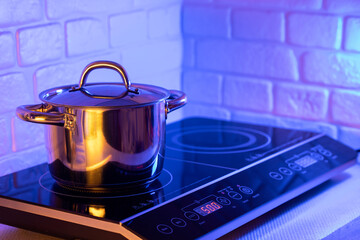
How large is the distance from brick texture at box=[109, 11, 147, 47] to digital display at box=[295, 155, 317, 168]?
0.54 meters

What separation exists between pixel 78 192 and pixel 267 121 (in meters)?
0.73

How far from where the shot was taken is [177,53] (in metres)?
1.65

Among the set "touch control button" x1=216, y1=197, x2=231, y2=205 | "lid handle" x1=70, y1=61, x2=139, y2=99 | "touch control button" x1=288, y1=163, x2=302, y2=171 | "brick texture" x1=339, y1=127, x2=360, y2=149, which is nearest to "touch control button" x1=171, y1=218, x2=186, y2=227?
"touch control button" x1=216, y1=197, x2=231, y2=205

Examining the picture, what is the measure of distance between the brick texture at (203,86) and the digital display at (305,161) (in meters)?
0.46

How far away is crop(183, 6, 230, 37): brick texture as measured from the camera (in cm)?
157

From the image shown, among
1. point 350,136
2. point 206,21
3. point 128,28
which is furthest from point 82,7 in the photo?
point 350,136

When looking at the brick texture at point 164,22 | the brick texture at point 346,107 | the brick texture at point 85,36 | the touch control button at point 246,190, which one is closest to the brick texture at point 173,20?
the brick texture at point 164,22

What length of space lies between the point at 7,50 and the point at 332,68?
78 cm

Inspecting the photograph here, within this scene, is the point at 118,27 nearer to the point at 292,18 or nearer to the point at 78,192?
the point at 292,18

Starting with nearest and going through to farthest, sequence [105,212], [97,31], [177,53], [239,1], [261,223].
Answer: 1. [105,212]
2. [261,223]
3. [97,31]
4. [239,1]
5. [177,53]

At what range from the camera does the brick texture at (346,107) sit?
141cm

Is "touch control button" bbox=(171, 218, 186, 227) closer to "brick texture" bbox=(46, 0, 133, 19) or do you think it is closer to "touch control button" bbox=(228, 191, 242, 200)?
"touch control button" bbox=(228, 191, 242, 200)

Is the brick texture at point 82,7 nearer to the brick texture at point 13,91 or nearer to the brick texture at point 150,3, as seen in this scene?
the brick texture at point 150,3

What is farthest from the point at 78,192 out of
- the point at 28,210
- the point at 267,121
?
the point at 267,121
